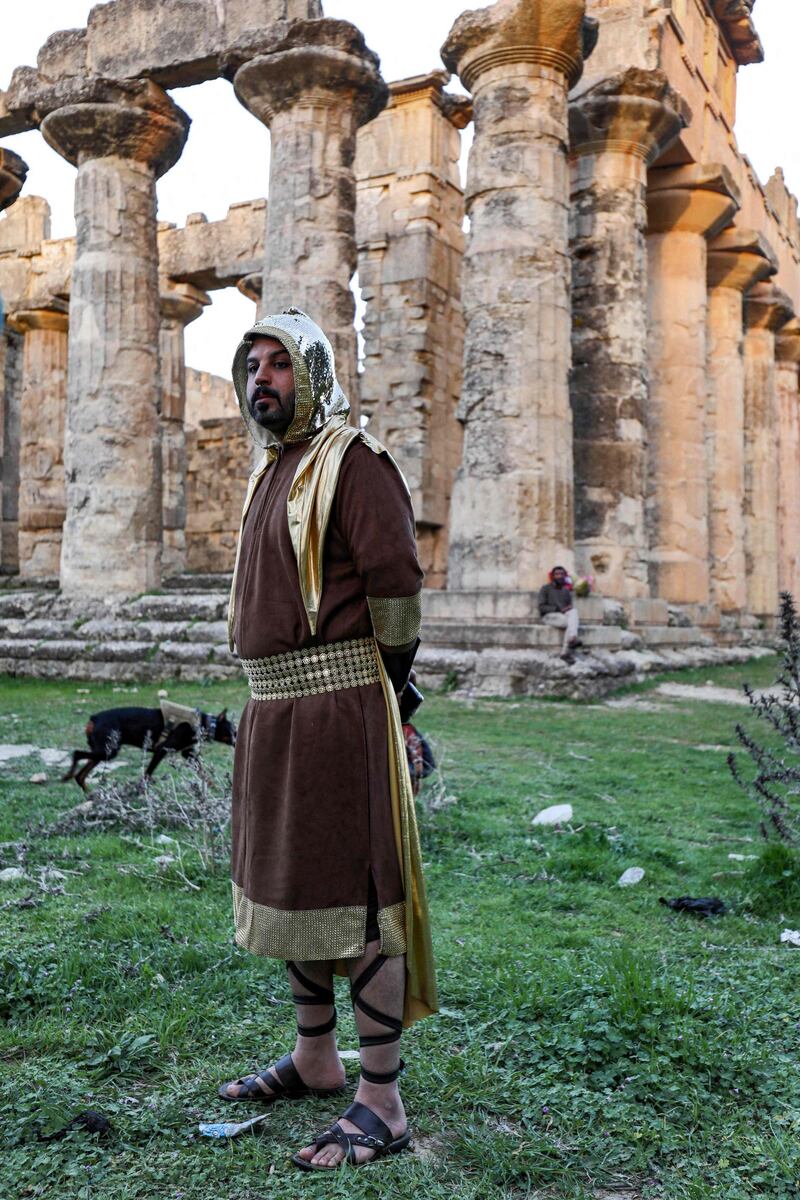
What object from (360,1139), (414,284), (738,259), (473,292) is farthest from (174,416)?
(360,1139)

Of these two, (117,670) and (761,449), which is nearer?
(117,670)

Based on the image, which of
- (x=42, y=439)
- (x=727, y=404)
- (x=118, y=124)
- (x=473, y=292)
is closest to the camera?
(x=473, y=292)

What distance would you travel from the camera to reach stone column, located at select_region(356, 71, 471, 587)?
17.3 meters

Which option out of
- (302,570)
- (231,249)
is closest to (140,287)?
(231,249)

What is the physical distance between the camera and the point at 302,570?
2555 mm

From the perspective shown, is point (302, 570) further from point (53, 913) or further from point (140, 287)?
point (140, 287)

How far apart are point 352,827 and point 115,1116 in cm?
91

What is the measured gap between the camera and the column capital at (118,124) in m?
14.0

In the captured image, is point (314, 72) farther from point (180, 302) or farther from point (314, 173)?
point (180, 302)

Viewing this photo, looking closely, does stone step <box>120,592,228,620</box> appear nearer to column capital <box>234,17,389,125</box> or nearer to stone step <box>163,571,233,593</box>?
stone step <box>163,571,233,593</box>

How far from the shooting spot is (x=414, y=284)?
1742cm

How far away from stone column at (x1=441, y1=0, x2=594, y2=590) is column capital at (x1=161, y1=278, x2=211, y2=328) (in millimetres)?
9888

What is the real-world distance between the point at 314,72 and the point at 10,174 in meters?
6.47

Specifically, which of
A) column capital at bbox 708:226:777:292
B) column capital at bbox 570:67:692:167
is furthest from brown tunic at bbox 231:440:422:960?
column capital at bbox 708:226:777:292
